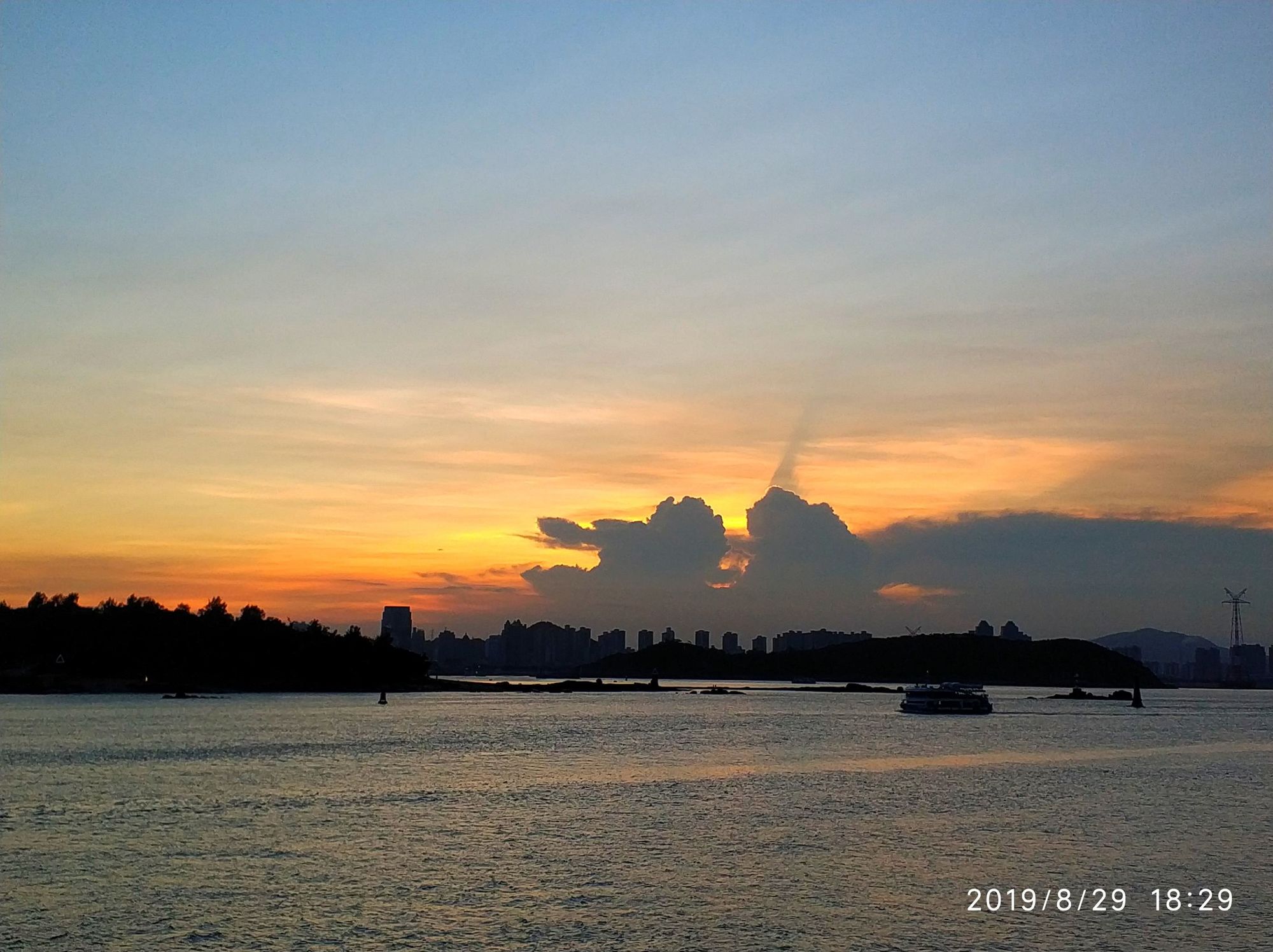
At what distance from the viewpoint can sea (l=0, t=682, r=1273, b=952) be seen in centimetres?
3344

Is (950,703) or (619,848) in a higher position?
(619,848)

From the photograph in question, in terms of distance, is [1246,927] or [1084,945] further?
[1246,927]

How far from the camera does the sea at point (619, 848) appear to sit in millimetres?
33438

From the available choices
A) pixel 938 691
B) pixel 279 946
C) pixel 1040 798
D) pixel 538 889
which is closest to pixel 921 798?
pixel 1040 798

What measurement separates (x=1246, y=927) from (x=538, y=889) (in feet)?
70.7

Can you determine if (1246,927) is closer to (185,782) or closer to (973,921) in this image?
(973,921)

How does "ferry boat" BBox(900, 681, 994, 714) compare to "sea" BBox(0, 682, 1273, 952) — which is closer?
"sea" BBox(0, 682, 1273, 952)

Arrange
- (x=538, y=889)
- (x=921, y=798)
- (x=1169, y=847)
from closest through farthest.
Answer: (x=538, y=889) → (x=1169, y=847) → (x=921, y=798)

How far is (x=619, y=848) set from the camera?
153 feet

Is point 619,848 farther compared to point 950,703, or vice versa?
point 950,703

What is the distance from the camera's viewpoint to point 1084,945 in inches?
1264

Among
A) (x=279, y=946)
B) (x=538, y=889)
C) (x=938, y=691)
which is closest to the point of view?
(x=279, y=946)

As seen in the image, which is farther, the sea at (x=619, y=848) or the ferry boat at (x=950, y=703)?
the ferry boat at (x=950, y=703)

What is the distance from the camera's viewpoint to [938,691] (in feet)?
603
